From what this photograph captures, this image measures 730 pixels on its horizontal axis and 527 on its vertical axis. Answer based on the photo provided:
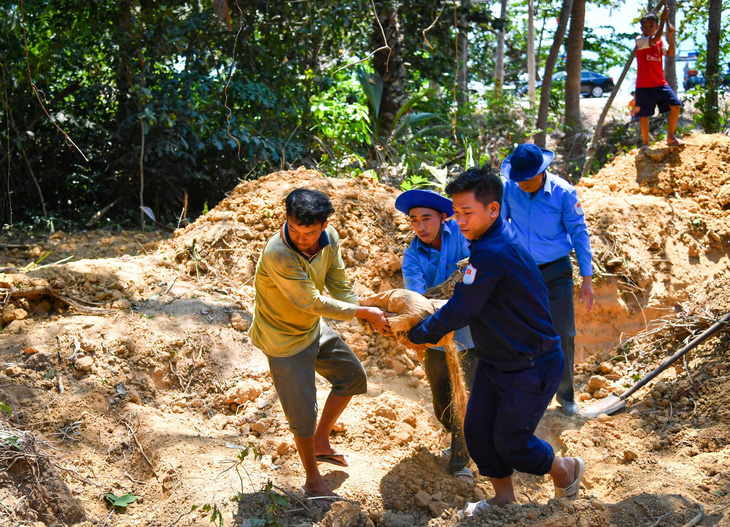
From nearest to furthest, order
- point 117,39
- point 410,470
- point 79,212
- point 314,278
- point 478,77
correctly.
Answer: point 314,278
point 410,470
point 117,39
point 79,212
point 478,77

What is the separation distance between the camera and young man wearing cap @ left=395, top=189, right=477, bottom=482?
12.2 ft

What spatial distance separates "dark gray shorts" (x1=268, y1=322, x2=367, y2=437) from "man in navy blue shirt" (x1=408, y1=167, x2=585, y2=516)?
0.71 m

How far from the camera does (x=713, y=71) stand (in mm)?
9461

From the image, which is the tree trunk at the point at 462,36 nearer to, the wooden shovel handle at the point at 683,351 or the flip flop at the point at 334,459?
the wooden shovel handle at the point at 683,351

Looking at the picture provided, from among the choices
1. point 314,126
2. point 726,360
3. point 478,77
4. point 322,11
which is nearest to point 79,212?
point 314,126

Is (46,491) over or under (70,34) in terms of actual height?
under

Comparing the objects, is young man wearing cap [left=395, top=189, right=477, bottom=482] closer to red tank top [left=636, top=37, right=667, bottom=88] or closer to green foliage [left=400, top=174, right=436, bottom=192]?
green foliage [left=400, top=174, right=436, bottom=192]

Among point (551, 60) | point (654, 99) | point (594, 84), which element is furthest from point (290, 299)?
point (594, 84)

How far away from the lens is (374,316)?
10.9 feet

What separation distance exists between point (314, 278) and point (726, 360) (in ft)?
10.4

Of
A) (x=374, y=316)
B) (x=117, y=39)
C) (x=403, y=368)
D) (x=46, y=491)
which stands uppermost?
(x=117, y=39)

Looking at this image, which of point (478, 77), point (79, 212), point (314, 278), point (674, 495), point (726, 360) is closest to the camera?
point (674, 495)

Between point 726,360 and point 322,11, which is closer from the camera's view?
point 726,360

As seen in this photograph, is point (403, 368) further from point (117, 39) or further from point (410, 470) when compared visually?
point (117, 39)
